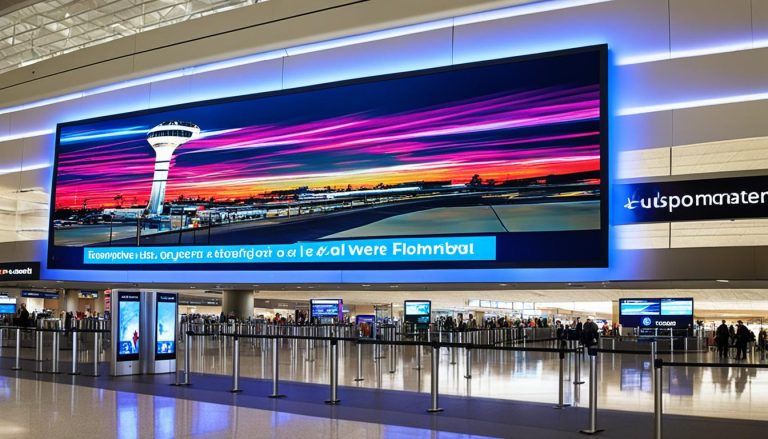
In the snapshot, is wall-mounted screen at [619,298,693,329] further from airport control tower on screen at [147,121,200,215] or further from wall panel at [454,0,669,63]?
airport control tower on screen at [147,121,200,215]

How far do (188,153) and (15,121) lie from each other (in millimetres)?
9220

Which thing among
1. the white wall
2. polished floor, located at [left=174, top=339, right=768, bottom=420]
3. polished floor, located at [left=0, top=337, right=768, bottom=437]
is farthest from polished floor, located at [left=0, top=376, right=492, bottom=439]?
the white wall

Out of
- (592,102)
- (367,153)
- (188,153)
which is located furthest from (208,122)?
(592,102)

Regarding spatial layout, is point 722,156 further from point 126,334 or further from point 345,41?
point 126,334

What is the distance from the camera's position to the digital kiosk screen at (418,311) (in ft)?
95.5

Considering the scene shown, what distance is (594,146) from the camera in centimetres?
1387

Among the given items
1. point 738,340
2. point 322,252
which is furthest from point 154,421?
point 738,340

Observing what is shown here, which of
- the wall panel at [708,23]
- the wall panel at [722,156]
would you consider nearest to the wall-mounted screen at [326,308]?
the wall panel at [722,156]

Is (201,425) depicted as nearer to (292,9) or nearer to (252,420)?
(252,420)

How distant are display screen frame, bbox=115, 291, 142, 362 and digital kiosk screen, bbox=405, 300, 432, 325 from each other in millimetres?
14865

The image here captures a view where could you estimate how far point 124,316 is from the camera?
49.8 ft

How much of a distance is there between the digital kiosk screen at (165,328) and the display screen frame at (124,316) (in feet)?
1.25

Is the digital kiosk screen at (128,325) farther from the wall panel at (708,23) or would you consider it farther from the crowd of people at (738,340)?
the crowd of people at (738,340)

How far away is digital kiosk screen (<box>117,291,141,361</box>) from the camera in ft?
49.4
